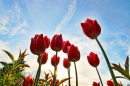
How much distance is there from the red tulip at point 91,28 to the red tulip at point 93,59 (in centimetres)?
156

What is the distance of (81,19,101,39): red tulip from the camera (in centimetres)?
351

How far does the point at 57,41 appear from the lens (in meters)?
3.82

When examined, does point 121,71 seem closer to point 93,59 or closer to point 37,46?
point 37,46

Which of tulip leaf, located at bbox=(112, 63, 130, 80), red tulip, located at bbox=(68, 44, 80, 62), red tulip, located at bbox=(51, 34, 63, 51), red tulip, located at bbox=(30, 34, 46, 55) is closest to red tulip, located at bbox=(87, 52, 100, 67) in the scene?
red tulip, located at bbox=(68, 44, 80, 62)

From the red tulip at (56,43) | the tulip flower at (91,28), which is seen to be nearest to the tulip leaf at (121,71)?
the tulip flower at (91,28)

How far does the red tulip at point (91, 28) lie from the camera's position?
3508 millimetres

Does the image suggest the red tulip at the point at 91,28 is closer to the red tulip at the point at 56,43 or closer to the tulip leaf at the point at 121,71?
the red tulip at the point at 56,43

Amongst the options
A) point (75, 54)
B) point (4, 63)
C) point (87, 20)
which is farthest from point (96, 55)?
point (4, 63)

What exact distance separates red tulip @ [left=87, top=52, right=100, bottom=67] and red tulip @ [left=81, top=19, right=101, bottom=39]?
1.56 metres

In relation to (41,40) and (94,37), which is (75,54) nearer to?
(94,37)

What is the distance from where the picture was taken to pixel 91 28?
358 centimetres

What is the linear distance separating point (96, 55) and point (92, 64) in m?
0.28

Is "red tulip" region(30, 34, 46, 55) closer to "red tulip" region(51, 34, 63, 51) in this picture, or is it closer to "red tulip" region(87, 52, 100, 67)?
"red tulip" region(51, 34, 63, 51)

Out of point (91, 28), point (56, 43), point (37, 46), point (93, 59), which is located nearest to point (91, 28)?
point (91, 28)
